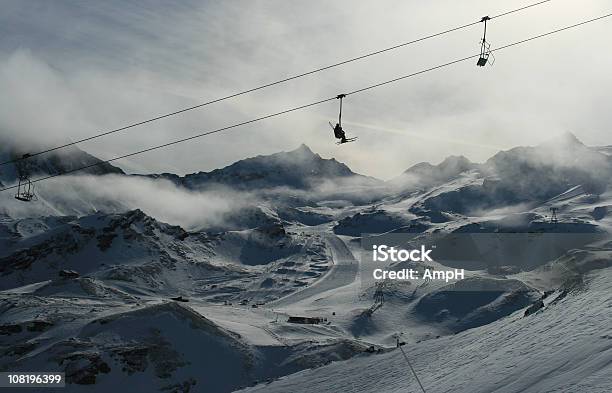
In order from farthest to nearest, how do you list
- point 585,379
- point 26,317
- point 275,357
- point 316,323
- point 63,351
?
point 316,323
point 26,317
point 275,357
point 63,351
point 585,379

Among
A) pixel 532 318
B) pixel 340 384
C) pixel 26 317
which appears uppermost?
pixel 26 317

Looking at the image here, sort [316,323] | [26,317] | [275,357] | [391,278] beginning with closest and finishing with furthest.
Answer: [275,357], [26,317], [316,323], [391,278]

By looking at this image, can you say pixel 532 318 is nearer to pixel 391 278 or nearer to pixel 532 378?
pixel 532 378

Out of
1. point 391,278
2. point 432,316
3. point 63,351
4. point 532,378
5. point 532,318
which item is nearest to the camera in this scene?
point 532,378

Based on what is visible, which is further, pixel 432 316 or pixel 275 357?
pixel 432 316

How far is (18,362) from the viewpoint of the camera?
8362cm

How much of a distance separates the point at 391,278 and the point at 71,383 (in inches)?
4368

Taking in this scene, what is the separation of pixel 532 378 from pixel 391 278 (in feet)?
487

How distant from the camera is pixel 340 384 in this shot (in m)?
50.9

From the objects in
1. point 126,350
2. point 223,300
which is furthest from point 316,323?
point 223,300

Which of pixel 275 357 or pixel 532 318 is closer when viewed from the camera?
pixel 532 318

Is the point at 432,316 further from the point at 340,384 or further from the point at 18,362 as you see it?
the point at 340,384

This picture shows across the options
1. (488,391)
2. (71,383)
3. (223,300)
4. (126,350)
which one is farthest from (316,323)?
(488,391)

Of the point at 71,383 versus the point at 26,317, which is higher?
the point at 26,317
